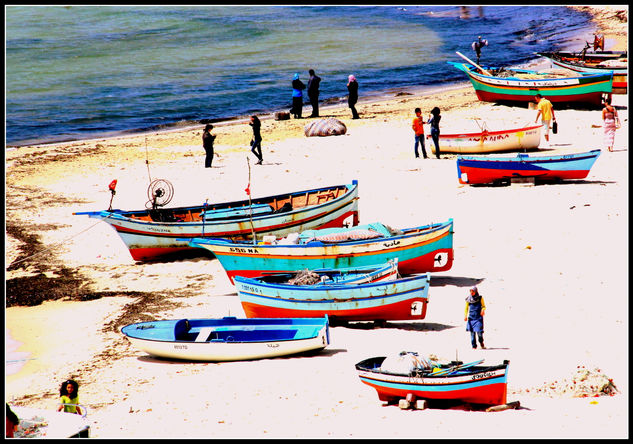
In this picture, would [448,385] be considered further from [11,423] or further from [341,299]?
[11,423]

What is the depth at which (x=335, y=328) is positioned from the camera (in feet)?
50.1

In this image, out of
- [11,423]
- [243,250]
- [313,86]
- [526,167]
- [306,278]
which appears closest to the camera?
[11,423]

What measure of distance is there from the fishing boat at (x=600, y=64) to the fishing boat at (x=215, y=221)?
16.6m

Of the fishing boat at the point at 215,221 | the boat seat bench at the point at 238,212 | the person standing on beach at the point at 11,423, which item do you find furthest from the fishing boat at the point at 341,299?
the person standing on beach at the point at 11,423

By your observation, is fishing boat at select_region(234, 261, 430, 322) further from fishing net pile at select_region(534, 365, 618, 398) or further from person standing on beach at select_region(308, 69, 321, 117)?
person standing on beach at select_region(308, 69, 321, 117)

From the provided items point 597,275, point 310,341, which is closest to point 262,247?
point 310,341

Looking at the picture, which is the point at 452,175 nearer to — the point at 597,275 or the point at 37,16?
the point at 597,275

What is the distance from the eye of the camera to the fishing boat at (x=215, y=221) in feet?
63.8

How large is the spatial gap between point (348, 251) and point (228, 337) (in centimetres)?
351

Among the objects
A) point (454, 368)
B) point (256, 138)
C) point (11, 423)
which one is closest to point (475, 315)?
point (454, 368)

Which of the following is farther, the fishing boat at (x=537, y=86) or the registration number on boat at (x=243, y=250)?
the fishing boat at (x=537, y=86)

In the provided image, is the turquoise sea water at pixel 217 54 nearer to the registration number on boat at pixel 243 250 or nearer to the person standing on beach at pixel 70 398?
the registration number on boat at pixel 243 250

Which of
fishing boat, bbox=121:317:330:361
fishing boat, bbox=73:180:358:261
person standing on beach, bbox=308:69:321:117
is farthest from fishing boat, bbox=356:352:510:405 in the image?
person standing on beach, bbox=308:69:321:117

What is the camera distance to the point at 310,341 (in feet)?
44.9
